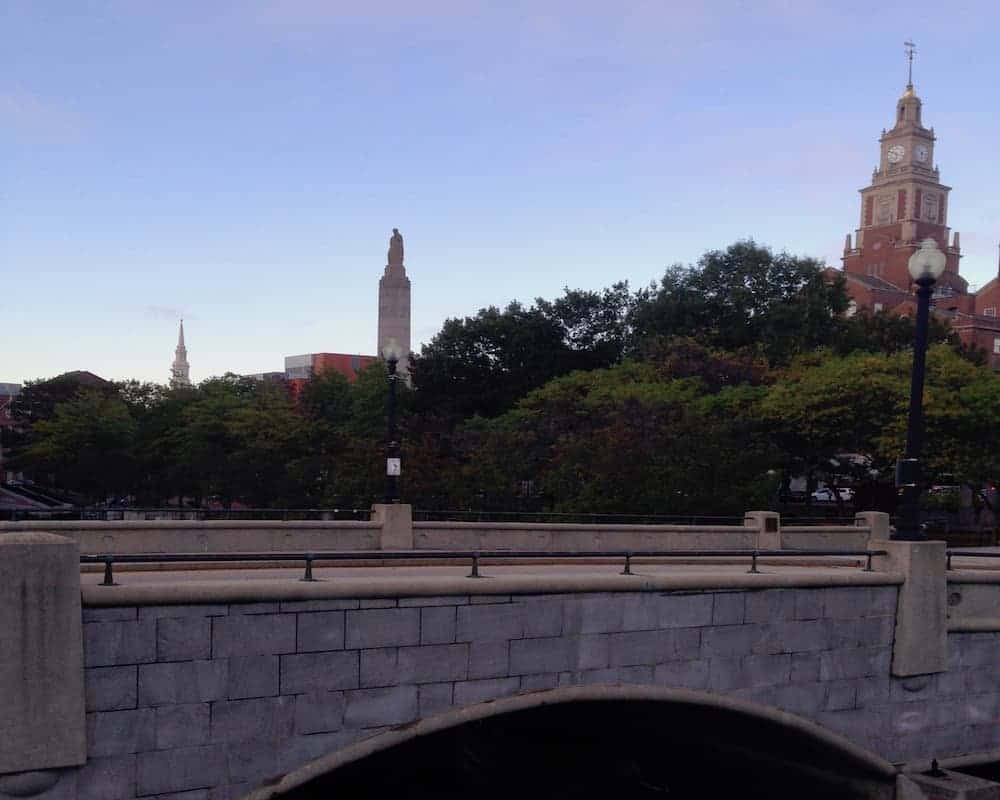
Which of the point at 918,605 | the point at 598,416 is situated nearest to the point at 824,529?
the point at 918,605

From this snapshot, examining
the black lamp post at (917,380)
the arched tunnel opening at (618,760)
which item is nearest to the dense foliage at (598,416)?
the arched tunnel opening at (618,760)

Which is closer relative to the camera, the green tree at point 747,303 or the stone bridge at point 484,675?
the stone bridge at point 484,675

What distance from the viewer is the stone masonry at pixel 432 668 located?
31.6 ft

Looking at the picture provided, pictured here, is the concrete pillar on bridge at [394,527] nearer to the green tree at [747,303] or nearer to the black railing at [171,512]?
the black railing at [171,512]

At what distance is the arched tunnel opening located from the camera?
14.4 meters

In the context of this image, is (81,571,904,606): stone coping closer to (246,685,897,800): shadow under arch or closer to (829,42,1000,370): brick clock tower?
(246,685,897,800): shadow under arch

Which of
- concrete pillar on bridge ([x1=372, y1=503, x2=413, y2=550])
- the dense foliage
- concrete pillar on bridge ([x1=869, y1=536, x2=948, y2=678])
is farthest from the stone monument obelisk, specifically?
concrete pillar on bridge ([x1=869, y1=536, x2=948, y2=678])

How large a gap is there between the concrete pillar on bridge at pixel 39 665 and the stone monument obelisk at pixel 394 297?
2428 inches

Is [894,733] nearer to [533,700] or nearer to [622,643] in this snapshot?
[622,643]

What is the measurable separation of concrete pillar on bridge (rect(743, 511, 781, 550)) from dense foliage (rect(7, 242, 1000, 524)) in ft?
24.9

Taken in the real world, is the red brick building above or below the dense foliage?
above

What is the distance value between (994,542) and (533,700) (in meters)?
27.2

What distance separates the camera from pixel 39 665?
9055 mm

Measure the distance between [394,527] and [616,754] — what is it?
5.95 m
